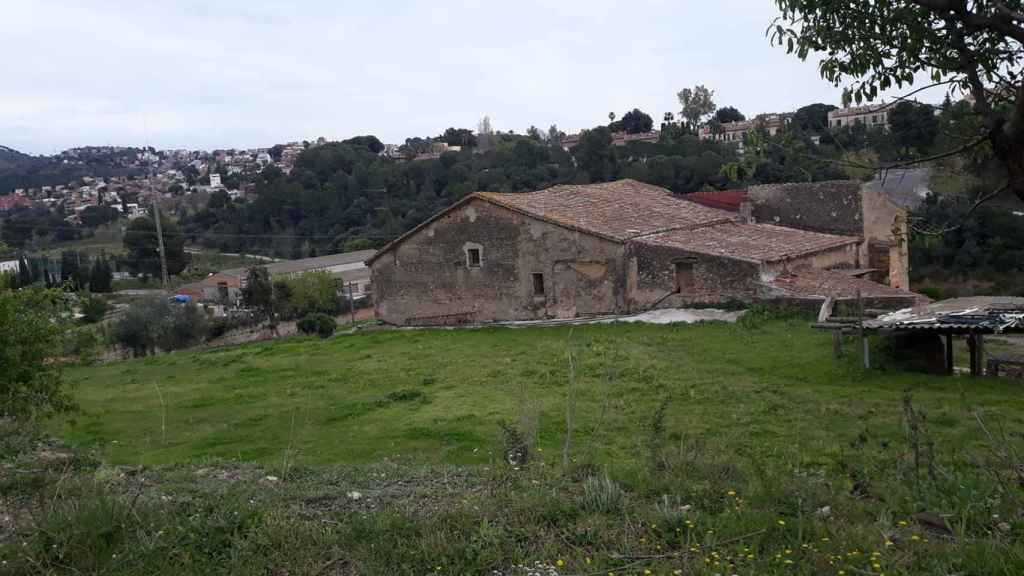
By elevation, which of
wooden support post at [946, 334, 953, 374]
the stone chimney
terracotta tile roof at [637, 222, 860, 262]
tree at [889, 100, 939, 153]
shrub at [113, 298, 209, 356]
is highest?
tree at [889, 100, 939, 153]

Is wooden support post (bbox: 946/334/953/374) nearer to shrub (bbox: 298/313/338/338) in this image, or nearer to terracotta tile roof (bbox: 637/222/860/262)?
terracotta tile roof (bbox: 637/222/860/262)

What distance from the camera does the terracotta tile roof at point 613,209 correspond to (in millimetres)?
21797

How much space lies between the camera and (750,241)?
21.8 metres

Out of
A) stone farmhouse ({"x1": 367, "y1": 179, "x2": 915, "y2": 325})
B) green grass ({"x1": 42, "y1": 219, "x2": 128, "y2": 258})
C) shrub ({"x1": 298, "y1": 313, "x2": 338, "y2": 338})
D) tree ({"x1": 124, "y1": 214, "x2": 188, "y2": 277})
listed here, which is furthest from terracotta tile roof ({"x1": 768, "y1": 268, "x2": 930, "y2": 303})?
green grass ({"x1": 42, "y1": 219, "x2": 128, "y2": 258})

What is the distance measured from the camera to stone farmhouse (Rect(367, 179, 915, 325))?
19734mm

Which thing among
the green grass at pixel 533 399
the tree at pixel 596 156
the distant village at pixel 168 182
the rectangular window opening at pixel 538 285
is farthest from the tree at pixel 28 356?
the distant village at pixel 168 182

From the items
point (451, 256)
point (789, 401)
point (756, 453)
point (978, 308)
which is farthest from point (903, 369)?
point (451, 256)

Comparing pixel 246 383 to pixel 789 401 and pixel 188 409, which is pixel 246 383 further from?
pixel 789 401

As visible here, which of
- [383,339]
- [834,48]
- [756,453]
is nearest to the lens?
[834,48]

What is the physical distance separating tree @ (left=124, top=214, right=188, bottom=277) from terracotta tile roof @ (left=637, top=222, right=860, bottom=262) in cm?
4115

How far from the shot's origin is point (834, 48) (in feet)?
23.5

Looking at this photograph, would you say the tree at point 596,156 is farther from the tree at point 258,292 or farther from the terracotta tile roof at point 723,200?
the tree at point 258,292

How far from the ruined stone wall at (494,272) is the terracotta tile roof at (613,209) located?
0.31 metres

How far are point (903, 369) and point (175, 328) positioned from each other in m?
28.6
